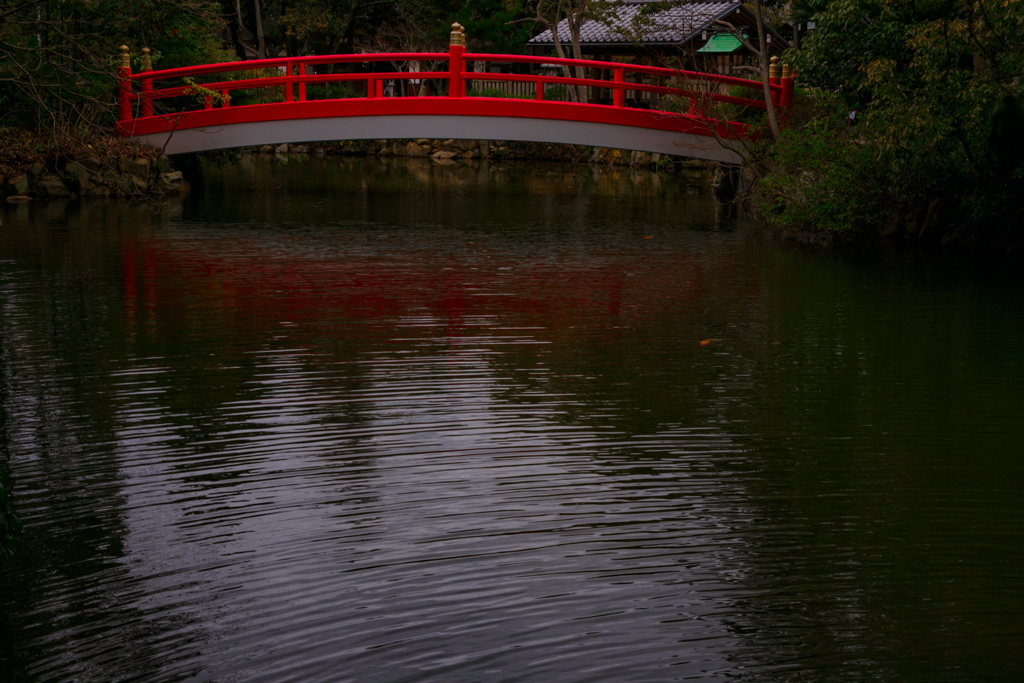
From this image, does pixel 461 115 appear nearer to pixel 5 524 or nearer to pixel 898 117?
pixel 898 117

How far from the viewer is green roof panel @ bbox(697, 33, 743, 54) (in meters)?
32.0

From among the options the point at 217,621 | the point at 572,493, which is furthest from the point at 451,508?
the point at 217,621

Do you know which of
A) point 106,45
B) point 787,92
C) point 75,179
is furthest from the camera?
point 75,179

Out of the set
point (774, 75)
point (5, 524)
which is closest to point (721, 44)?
point (774, 75)

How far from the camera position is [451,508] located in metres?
5.16

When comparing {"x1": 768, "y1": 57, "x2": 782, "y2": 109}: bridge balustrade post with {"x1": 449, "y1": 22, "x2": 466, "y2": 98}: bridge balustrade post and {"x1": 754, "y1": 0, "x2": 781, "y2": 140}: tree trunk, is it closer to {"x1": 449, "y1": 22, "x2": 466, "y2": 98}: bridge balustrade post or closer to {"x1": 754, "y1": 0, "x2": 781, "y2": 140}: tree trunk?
{"x1": 754, "y1": 0, "x2": 781, "y2": 140}: tree trunk

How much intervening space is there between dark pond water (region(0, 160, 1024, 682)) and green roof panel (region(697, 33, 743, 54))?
2171 centimetres

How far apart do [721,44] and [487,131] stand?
16932 millimetres

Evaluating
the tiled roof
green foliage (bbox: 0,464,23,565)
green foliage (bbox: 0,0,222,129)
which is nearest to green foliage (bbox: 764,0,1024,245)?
green foliage (bbox: 0,0,222,129)

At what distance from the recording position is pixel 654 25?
30156 mm

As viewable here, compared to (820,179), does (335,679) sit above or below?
below

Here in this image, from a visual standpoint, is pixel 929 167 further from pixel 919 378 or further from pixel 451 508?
pixel 451 508

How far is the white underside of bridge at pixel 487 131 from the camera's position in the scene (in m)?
18.2

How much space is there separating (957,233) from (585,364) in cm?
854
